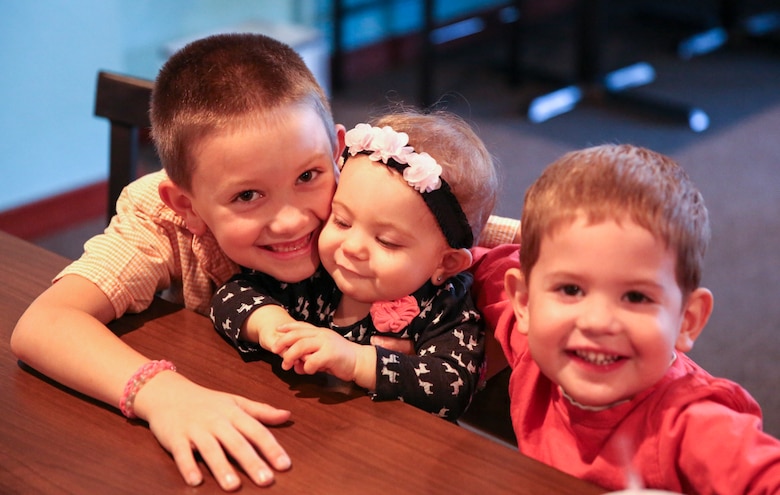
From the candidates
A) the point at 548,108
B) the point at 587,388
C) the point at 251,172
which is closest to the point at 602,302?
the point at 587,388

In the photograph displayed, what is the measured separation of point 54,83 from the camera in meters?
3.32

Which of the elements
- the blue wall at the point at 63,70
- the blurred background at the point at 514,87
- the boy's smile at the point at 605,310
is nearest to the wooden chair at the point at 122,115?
the boy's smile at the point at 605,310

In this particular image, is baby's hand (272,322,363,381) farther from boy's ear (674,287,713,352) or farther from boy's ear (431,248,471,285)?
boy's ear (674,287,713,352)

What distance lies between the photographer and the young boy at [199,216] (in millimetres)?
1075

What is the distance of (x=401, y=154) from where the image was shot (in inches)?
44.3

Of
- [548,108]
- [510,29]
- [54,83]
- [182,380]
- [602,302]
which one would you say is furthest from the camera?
[510,29]

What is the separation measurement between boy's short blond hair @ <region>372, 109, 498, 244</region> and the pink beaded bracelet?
0.41 m

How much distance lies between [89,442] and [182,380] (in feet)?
0.41

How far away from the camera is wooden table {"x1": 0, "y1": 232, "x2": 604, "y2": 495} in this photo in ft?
2.95

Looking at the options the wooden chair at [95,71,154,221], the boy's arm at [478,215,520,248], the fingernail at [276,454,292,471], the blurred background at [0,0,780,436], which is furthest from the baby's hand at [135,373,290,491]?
the blurred background at [0,0,780,436]

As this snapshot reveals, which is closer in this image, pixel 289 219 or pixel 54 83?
pixel 289 219

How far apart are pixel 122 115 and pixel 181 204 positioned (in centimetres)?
40

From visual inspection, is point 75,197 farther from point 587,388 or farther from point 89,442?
point 587,388

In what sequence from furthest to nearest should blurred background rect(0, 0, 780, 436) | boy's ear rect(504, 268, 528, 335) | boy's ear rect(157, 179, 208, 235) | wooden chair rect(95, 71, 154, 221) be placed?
blurred background rect(0, 0, 780, 436) < wooden chair rect(95, 71, 154, 221) < boy's ear rect(157, 179, 208, 235) < boy's ear rect(504, 268, 528, 335)
